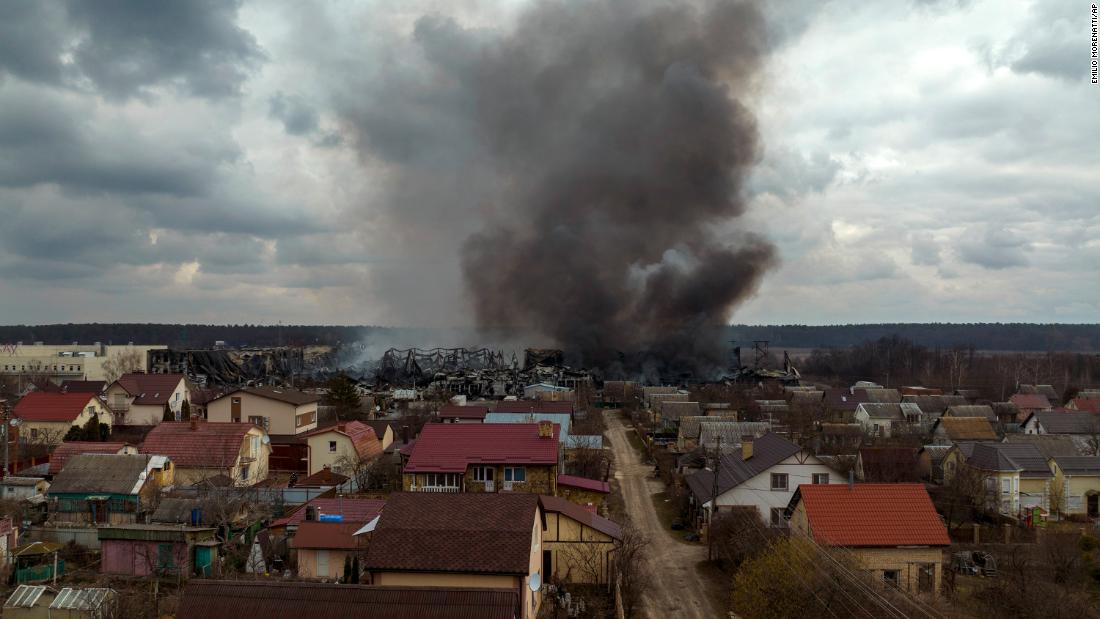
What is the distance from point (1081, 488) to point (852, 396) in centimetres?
2845

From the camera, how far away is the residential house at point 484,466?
22.2 metres

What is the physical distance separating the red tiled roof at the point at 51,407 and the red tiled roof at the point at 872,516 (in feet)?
103

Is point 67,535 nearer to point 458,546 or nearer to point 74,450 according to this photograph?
point 74,450

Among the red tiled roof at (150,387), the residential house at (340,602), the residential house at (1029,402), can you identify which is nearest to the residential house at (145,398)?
the red tiled roof at (150,387)

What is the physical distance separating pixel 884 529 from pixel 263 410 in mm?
24180

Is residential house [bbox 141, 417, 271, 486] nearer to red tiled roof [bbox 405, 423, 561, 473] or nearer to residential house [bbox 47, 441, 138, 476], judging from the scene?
residential house [bbox 47, 441, 138, 476]

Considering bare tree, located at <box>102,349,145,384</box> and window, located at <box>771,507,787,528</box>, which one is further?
bare tree, located at <box>102,349,145,384</box>

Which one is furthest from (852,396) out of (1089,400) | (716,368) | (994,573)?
(994,573)

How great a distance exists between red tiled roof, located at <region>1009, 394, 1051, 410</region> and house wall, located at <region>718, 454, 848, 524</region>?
3610 cm

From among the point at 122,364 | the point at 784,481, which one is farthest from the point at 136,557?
the point at 122,364

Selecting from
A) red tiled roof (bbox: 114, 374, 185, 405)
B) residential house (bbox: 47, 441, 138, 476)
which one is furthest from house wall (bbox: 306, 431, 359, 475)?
red tiled roof (bbox: 114, 374, 185, 405)

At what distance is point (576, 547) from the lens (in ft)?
59.6

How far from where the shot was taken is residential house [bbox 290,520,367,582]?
1672 cm

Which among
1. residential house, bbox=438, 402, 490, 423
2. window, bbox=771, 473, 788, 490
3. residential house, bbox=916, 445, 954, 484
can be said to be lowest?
residential house, bbox=916, 445, 954, 484
